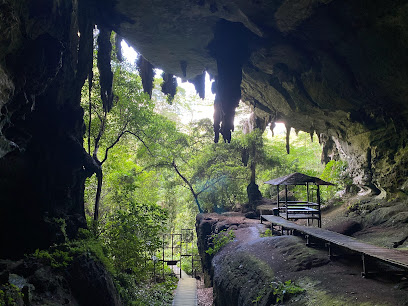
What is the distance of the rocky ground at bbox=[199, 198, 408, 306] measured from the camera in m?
5.64

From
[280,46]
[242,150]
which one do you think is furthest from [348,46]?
[242,150]

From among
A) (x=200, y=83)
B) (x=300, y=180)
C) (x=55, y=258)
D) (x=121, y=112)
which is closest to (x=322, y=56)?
(x=300, y=180)

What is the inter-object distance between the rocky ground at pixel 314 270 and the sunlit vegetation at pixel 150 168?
9.97ft

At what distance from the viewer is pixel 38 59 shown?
6.88m

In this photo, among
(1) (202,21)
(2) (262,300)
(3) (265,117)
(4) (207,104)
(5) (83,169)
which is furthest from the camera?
(4) (207,104)

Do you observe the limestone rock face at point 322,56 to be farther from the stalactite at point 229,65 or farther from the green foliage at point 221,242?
the green foliage at point 221,242

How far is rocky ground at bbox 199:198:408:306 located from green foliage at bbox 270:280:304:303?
0.03 meters

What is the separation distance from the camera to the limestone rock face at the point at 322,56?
9.84m

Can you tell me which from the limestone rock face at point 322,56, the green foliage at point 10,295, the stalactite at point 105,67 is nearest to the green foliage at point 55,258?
the green foliage at point 10,295

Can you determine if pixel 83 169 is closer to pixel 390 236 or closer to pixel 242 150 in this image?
pixel 390 236

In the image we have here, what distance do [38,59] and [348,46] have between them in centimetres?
1073

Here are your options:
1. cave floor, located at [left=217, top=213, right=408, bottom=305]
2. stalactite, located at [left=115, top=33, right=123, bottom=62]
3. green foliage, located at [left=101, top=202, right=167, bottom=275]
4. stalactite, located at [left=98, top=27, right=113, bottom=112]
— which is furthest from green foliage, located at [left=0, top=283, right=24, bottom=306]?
stalactite, located at [left=115, top=33, right=123, bottom=62]

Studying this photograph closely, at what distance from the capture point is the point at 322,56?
1190cm

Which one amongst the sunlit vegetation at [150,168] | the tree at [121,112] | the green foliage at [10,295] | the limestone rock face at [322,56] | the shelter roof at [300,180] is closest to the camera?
the green foliage at [10,295]
